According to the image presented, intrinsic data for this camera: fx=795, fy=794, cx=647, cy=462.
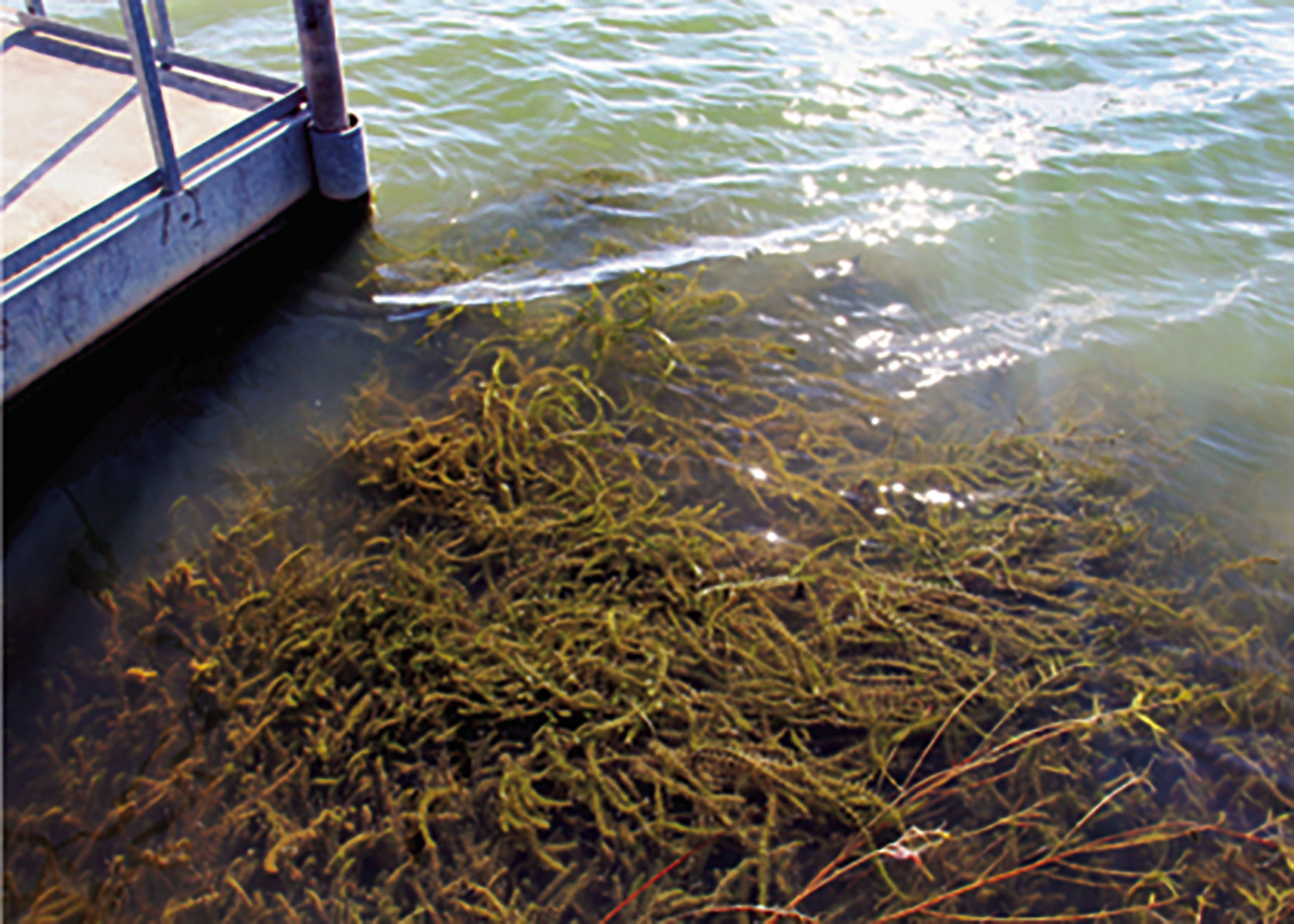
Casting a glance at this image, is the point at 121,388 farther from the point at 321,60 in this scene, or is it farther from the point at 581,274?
the point at 581,274

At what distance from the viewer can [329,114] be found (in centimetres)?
512

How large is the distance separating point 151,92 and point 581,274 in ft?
9.07

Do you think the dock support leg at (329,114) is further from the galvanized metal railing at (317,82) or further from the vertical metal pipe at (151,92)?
the vertical metal pipe at (151,92)

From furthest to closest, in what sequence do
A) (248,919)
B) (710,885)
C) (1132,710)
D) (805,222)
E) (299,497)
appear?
→ 1. (805,222)
2. (299,497)
3. (1132,710)
4. (710,885)
5. (248,919)

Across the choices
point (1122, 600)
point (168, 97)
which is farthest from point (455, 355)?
point (1122, 600)

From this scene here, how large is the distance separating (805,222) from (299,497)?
4.56 meters

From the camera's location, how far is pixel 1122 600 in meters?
4.08

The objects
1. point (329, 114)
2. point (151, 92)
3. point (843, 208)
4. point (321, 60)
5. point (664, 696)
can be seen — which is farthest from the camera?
point (843, 208)

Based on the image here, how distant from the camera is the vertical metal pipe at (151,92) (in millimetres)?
3738

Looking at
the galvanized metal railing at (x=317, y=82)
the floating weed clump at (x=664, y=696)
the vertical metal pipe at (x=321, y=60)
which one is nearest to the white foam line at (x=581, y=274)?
the galvanized metal railing at (x=317, y=82)

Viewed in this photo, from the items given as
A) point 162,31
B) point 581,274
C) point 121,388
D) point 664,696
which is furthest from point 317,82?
point 664,696

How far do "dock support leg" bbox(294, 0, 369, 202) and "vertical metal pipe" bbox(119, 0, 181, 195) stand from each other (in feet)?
3.30

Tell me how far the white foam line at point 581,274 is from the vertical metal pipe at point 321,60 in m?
1.21

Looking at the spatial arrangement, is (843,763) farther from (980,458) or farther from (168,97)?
(168,97)
